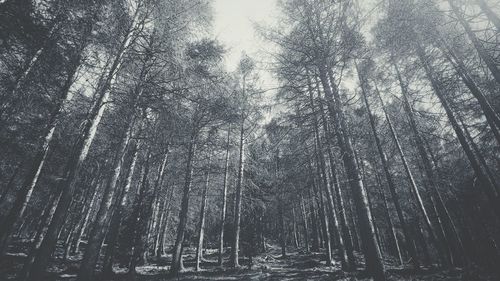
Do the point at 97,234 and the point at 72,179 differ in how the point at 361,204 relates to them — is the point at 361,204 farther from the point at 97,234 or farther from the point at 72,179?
the point at 72,179

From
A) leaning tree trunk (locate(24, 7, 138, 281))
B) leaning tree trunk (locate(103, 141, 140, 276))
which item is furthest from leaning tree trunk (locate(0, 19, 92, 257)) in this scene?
leaning tree trunk (locate(103, 141, 140, 276))

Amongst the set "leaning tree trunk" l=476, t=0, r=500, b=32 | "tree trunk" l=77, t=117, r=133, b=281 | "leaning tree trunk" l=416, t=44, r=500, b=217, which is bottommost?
"tree trunk" l=77, t=117, r=133, b=281

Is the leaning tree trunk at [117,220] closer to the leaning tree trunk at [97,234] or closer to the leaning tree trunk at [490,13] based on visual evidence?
the leaning tree trunk at [97,234]

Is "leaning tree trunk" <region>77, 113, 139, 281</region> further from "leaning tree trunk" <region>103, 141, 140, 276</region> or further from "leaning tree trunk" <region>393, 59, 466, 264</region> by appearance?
"leaning tree trunk" <region>393, 59, 466, 264</region>

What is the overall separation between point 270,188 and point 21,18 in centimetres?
2087

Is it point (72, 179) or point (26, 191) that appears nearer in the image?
point (72, 179)

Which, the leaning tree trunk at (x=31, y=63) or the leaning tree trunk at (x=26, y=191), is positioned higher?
the leaning tree trunk at (x=31, y=63)

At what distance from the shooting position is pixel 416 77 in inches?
435

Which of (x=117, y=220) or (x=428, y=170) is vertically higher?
(x=428, y=170)

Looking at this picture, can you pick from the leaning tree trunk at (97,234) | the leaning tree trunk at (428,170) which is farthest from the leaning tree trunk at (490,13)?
the leaning tree trunk at (97,234)

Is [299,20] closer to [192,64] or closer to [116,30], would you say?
[192,64]

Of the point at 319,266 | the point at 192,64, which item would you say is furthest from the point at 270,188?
the point at 192,64

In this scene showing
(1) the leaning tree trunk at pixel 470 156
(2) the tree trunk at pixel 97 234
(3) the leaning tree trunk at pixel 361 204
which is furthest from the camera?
(1) the leaning tree trunk at pixel 470 156

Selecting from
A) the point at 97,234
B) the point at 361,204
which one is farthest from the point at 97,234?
the point at 361,204
